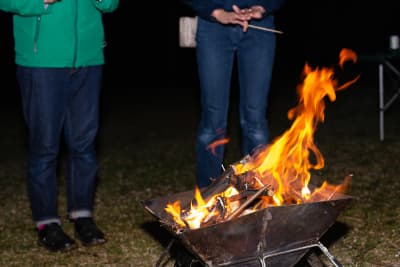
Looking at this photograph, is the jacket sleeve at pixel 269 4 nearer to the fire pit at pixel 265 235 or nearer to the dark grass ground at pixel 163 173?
the dark grass ground at pixel 163 173

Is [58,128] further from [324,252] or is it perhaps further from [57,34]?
[324,252]

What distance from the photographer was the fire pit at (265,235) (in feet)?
9.82

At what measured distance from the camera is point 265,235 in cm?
306

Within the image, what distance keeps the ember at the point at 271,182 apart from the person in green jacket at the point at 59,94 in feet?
3.80

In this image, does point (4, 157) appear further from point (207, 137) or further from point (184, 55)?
point (184, 55)

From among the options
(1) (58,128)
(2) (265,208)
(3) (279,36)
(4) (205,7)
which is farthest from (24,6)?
(3) (279,36)

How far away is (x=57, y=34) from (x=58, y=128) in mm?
580

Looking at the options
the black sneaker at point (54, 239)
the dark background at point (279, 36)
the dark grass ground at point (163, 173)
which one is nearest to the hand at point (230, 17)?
the dark grass ground at point (163, 173)

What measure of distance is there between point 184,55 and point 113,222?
12884mm

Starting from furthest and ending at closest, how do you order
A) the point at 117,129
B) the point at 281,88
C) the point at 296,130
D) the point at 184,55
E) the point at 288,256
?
1. the point at 184,55
2. the point at 281,88
3. the point at 117,129
4. the point at 296,130
5. the point at 288,256

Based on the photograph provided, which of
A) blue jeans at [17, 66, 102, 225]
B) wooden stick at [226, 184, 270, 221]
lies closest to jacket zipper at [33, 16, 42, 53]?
blue jeans at [17, 66, 102, 225]

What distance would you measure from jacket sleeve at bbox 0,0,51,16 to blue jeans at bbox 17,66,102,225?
0.34 metres

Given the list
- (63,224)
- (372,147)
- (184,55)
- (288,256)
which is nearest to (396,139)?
(372,147)

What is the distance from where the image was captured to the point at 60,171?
6969 millimetres
